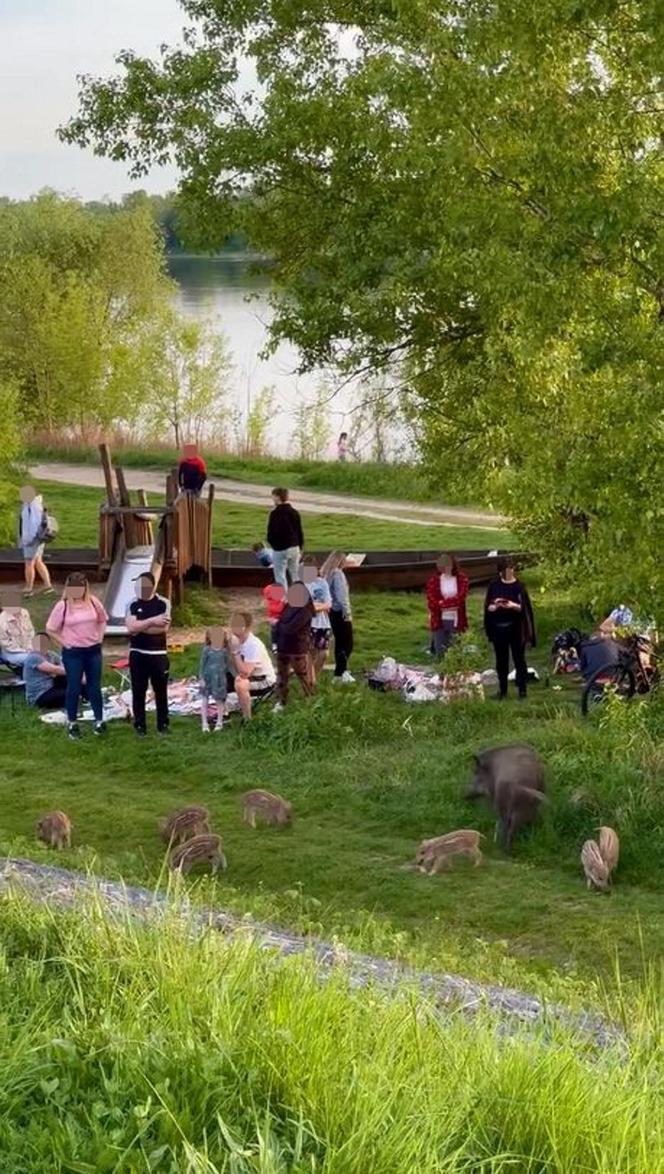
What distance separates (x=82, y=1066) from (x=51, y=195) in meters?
50.7

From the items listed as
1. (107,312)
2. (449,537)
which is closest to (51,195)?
(107,312)

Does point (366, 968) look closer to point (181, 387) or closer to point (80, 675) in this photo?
point (80, 675)

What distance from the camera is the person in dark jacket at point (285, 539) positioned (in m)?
19.3

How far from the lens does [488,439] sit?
58.9 ft

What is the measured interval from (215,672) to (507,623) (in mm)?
2958

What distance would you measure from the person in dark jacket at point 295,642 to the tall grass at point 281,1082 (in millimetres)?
8667

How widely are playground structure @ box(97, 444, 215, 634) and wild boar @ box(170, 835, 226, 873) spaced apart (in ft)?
27.9

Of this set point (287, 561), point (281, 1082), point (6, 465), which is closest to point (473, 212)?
point (287, 561)

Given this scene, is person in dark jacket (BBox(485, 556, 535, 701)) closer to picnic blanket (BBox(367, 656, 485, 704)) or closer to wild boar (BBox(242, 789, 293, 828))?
picnic blanket (BBox(367, 656, 485, 704))

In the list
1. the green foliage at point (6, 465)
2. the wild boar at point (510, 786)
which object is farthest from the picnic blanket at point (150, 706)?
the green foliage at point (6, 465)

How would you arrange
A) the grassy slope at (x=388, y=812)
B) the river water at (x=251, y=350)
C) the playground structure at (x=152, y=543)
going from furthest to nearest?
the river water at (x=251, y=350) < the playground structure at (x=152, y=543) < the grassy slope at (x=388, y=812)

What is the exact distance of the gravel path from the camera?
6152 millimetres

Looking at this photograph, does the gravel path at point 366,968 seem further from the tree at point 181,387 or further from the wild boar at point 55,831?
the tree at point 181,387

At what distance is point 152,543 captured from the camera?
20781 mm
